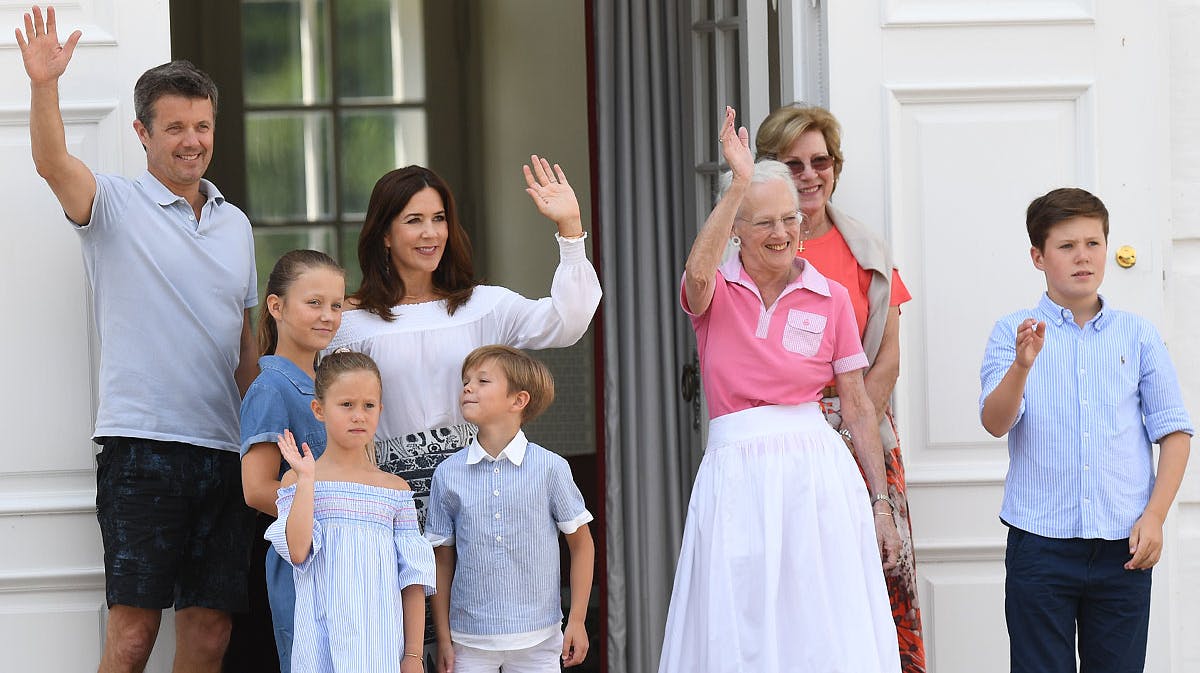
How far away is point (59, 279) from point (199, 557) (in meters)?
0.73

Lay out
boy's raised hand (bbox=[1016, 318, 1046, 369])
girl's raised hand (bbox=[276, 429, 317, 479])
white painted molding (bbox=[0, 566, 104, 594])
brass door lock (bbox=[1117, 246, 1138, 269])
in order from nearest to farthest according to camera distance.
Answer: girl's raised hand (bbox=[276, 429, 317, 479]), boy's raised hand (bbox=[1016, 318, 1046, 369]), white painted molding (bbox=[0, 566, 104, 594]), brass door lock (bbox=[1117, 246, 1138, 269])

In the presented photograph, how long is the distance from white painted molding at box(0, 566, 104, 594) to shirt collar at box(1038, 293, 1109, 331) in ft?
6.82

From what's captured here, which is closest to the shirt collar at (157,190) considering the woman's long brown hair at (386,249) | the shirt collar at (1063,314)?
the woman's long brown hair at (386,249)

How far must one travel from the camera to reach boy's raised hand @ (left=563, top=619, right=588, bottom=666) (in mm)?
2574

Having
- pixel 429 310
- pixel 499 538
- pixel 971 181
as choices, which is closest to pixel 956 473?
pixel 971 181

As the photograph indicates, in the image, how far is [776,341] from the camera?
8.41 feet

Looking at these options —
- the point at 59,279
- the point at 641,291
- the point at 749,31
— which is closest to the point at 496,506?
the point at 59,279

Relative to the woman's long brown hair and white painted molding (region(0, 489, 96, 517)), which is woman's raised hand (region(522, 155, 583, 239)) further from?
white painted molding (region(0, 489, 96, 517))

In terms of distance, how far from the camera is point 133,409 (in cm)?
273

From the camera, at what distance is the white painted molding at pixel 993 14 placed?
313 cm

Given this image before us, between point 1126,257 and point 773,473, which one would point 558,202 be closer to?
point 773,473

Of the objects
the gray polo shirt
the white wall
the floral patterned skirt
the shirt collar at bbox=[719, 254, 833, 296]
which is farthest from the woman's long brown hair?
the white wall

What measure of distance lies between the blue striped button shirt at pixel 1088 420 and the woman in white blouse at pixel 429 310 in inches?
34.3

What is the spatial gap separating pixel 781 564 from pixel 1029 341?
0.60 meters
